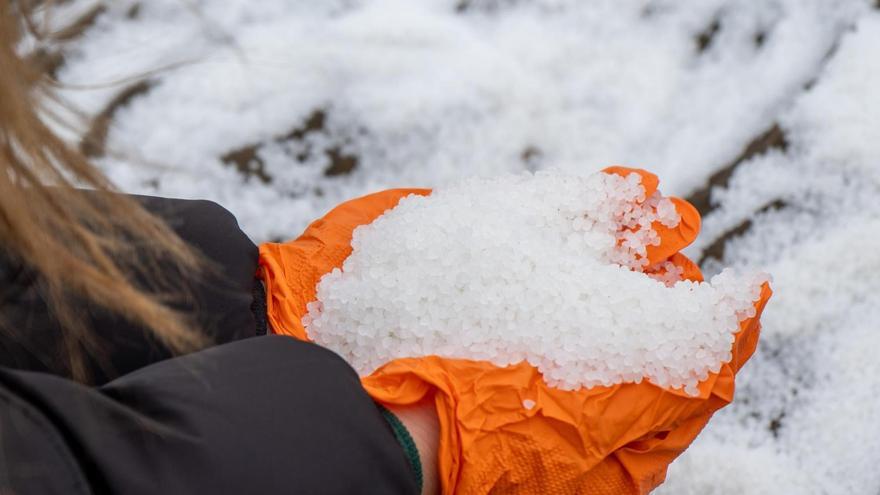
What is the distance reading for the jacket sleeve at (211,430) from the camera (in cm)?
51

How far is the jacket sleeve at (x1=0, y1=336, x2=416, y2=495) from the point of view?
0.51 m

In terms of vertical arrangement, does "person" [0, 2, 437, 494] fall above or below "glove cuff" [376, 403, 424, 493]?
above

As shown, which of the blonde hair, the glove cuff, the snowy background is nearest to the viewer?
the blonde hair

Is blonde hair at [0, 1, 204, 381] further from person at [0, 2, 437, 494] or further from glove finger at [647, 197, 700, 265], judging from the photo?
glove finger at [647, 197, 700, 265]

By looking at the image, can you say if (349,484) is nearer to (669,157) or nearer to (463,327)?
(463,327)

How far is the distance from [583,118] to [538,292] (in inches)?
28.0

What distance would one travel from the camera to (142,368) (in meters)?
0.64

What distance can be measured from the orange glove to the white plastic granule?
2cm

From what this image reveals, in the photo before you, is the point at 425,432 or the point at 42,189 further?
the point at 425,432

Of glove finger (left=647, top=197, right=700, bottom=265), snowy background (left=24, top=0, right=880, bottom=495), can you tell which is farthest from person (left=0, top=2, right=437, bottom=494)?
snowy background (left=24, top=0, right=880, bottom=495)

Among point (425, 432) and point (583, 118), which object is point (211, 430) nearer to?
point (425, 432)

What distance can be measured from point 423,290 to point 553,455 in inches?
7.8

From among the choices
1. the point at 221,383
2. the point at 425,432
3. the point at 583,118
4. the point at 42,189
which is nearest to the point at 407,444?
the point at 425,432

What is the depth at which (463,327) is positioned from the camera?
2.60ft
